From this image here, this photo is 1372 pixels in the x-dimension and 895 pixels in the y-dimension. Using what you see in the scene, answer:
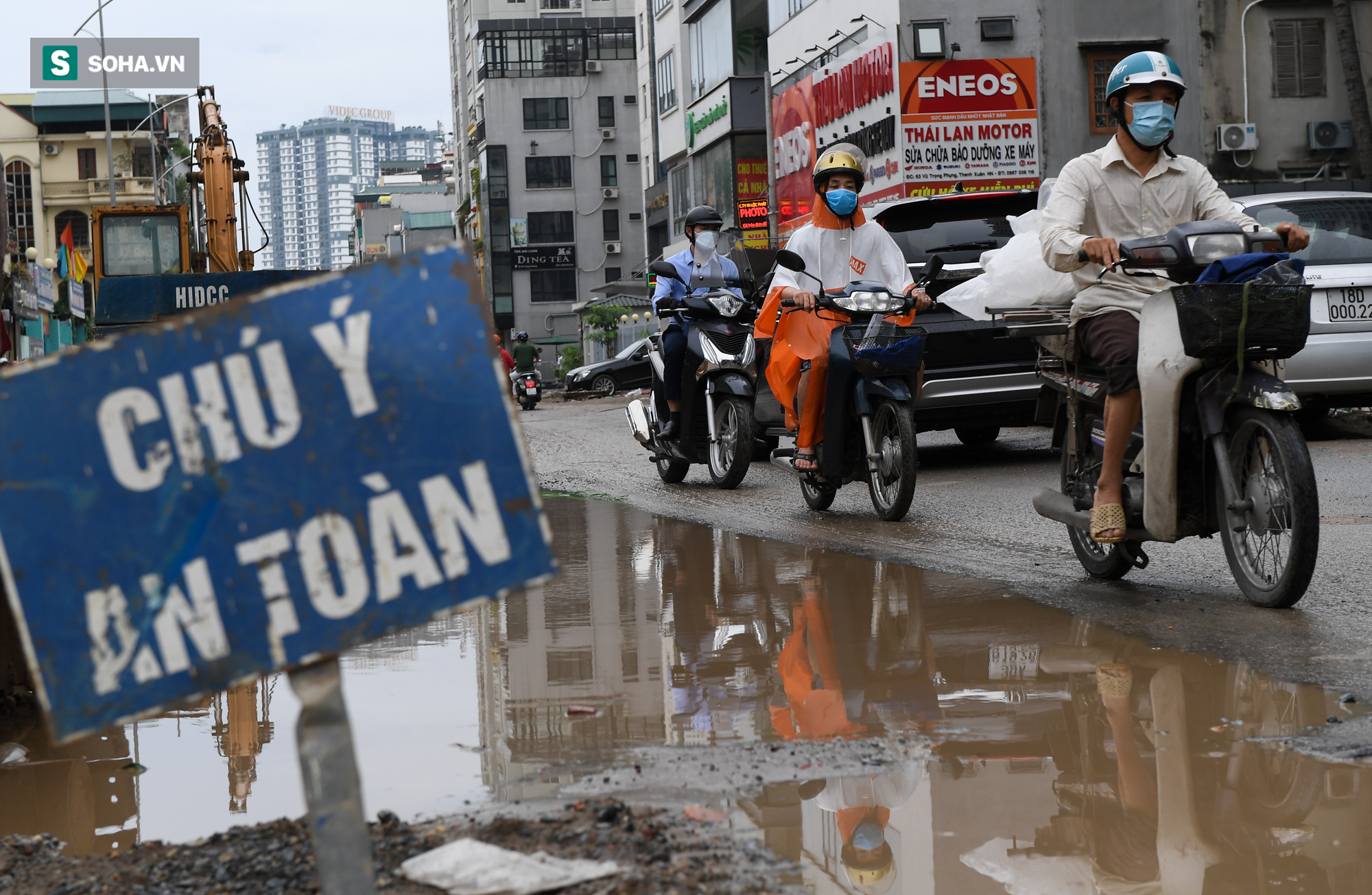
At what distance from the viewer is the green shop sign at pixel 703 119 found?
3969 cm

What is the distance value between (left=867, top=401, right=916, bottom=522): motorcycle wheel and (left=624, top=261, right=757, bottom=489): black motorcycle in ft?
6.76

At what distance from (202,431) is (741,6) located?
38.5 meters

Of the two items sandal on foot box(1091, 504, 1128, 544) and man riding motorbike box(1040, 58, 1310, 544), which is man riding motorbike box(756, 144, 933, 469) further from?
sandal on foot box(1091, 504, 1128, 544)

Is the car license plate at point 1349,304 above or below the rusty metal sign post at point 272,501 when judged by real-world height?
above

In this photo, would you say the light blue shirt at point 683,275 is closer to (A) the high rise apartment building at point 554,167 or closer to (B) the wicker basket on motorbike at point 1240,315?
(B) the wicker basket on motorbike at point 1240,315

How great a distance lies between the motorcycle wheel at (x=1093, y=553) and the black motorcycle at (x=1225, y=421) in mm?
341

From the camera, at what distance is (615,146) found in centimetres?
8150

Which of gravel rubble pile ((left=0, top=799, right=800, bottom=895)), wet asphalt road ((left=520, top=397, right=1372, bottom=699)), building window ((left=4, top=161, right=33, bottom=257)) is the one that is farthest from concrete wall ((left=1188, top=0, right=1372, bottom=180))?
building window ((left=4, top=161, right=33, bottom=257))

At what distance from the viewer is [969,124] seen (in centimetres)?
2536

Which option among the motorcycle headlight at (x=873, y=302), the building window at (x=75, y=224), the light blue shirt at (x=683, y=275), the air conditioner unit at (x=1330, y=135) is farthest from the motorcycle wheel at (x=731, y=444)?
the building window at (x=75, y=224)

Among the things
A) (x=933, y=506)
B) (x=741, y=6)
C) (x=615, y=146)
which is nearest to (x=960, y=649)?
(x=933, y=506)

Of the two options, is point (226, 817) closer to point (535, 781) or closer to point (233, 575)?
point (535, 781)

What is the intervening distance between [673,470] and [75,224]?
77.4 meters

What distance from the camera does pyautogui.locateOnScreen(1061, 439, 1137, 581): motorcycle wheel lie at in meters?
5.73
